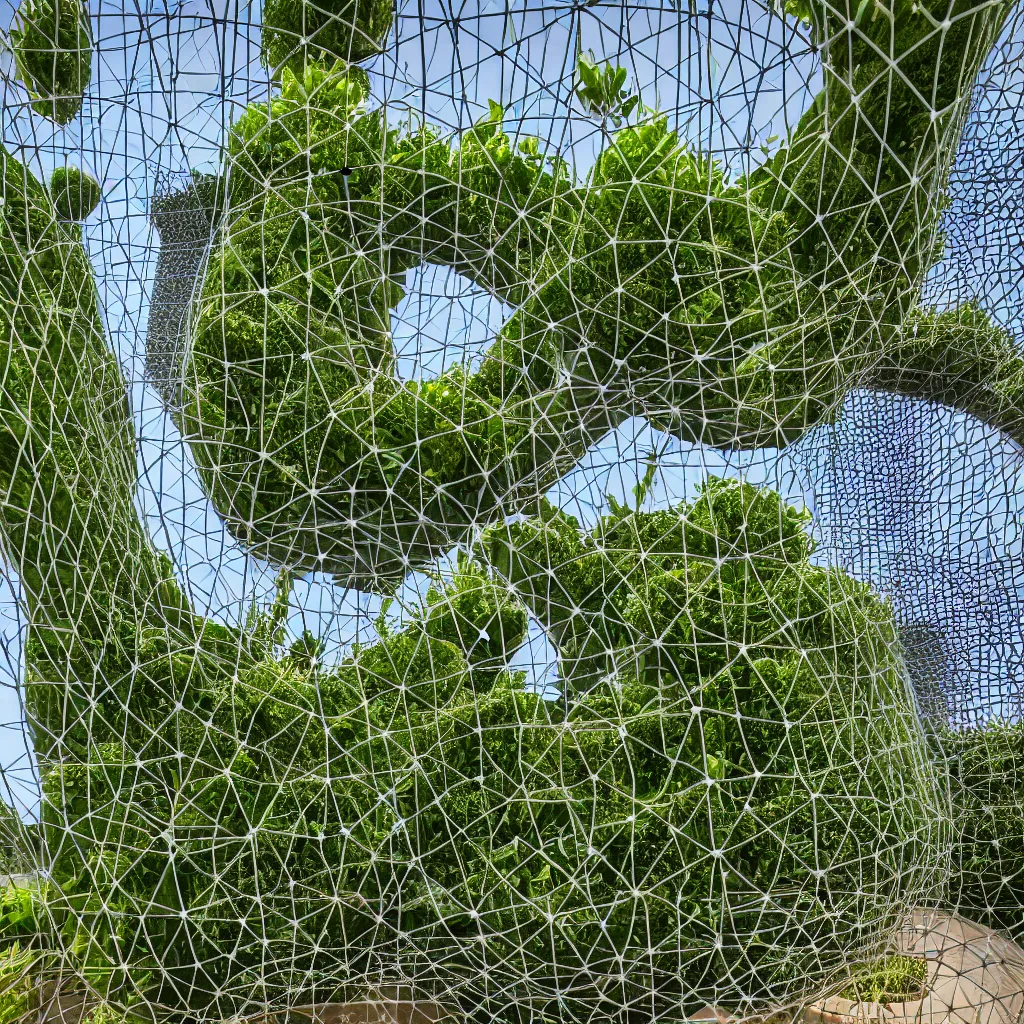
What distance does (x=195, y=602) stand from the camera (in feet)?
6.30

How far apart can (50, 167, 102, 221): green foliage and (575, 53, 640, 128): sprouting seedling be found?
3.51 feet

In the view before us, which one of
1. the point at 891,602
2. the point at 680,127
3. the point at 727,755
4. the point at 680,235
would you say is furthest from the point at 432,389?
the point at 891,602

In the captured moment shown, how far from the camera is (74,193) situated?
6.76 feet

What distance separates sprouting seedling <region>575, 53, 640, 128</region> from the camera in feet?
5.71

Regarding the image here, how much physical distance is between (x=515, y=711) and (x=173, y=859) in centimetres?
75

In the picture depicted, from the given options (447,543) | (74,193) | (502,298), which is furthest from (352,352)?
(74,193)

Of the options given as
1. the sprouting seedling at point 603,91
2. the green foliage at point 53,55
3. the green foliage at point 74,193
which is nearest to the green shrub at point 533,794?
the sprouting seedling at point 603,91

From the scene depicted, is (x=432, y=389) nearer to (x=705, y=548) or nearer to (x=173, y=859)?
(x=705, y=548)

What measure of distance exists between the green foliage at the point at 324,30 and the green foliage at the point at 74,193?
0.50 m

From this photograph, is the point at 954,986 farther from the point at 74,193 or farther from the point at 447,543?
the point at 74,193

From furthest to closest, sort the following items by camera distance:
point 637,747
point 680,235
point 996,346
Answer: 1. point 996,346
2. point 637,747
3. point 680,235

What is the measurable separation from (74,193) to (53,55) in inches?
12.2

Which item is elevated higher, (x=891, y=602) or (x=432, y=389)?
(x=432, y=389)

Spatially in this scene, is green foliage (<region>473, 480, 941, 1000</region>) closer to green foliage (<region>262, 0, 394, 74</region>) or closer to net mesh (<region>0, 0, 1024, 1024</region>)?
net mesh (<region>0, 0, 1024, 1024</region>)
